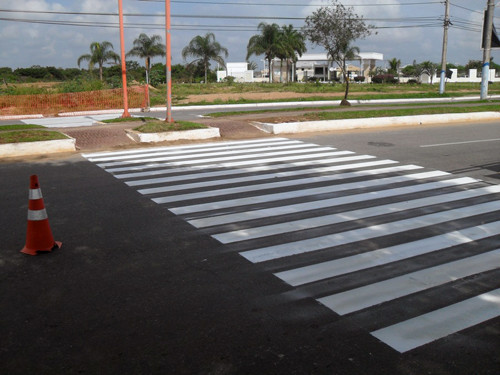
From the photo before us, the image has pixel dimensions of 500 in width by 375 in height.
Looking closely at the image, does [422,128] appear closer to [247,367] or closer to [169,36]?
[169,36]

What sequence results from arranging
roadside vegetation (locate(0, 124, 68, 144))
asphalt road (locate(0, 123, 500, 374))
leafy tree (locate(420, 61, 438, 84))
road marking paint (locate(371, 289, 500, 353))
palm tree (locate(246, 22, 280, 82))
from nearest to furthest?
asphalt road (locate(0, 123, 500, 374)) < road marking paint (locate(371, 289, 500, 353)) < roadside vegetation (locate(0, 124, 68, 144)) < palm tree (locate(246, 22, 280, 82)) < leafy tree (locate(420, 61, 438, 84))

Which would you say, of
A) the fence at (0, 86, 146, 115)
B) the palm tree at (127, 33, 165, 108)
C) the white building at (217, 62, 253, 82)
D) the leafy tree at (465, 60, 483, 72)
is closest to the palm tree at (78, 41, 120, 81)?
the palm tree at (127, 33, 165, 108)

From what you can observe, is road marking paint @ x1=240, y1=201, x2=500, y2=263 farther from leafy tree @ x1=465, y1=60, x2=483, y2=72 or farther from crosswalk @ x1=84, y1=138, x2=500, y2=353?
leafy tree @ x1=465, y1=60, x2=483, y2=72

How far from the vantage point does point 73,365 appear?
11.5 feet

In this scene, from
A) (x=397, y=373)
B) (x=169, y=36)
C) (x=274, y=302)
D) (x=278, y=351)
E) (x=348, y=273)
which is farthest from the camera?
(x=169, y=36)

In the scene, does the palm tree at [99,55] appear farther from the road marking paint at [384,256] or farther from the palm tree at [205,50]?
the road marking paint at [384,256]

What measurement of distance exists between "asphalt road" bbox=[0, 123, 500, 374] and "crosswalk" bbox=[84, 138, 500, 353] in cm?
11

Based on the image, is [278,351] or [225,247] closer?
[278,351]

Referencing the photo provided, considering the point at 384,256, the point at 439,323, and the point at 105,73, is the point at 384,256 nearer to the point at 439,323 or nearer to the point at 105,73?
the point at 439,323

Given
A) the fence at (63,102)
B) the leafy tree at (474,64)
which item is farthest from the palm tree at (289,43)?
the leafy tree at (474,64)

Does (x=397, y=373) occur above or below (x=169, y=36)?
below

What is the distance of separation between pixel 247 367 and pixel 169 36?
1356 cm

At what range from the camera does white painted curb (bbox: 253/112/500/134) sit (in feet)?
56.2

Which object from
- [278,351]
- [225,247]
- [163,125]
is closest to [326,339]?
[278,351]
